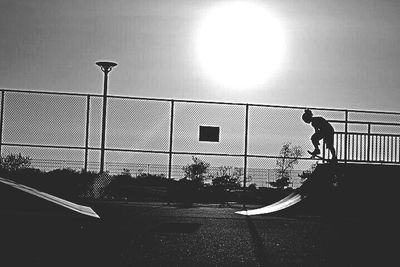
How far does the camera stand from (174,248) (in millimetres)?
5973

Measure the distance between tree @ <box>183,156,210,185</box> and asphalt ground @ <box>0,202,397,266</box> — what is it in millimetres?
7646

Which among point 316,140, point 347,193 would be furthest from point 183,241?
point 316,140

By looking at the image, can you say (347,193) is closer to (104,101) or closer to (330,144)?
(330,144)

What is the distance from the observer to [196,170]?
17.5 m

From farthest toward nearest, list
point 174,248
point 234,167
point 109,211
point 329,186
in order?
point 234,167 → point 329,186 → point 109,211 → point 174,248

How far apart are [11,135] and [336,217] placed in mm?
9601

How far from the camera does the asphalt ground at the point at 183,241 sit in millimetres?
5227

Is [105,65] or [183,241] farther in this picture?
[105,65]

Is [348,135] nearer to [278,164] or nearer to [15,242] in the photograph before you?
[278,164]

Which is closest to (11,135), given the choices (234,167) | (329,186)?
(234,167)

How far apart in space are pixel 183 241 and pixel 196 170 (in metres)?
11.0

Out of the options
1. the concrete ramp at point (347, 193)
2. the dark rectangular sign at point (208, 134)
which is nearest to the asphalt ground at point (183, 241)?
the concrete ramp at point (347, 193)

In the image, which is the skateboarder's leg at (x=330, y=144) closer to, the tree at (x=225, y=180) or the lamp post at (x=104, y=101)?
the tree at (x=225, y=180)

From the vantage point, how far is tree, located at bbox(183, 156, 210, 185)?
1716 cm
